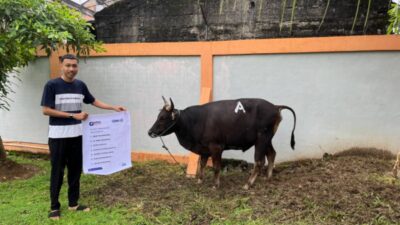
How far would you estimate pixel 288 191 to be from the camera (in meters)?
4.95

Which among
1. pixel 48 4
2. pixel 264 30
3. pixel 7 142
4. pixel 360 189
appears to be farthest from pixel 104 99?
pixel 360 189

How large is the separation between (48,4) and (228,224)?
435 centimetres

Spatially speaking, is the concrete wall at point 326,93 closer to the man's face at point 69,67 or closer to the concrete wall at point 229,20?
the concrete wall at point 229,20

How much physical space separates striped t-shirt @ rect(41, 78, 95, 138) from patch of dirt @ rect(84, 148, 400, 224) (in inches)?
45.1

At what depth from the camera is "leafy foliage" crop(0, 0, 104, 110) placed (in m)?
5.61

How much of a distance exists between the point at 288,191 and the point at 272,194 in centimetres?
20

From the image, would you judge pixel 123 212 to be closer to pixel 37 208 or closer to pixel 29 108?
pixel 37 208

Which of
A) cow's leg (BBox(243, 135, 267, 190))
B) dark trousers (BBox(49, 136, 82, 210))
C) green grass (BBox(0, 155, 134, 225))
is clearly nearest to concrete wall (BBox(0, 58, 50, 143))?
green grass (BBox(0, 155, 134, 225))

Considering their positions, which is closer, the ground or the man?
the ground

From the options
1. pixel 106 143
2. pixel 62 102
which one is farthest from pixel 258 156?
pixel 62 102

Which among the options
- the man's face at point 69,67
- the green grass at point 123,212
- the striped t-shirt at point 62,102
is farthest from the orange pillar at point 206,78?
the man's face at point 69,67

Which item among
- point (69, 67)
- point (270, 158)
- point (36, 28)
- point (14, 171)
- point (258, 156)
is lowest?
point (14, 171)

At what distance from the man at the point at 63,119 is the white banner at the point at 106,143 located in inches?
8.1

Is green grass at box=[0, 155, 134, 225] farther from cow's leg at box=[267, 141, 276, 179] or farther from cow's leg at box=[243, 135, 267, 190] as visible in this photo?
cow's leg at box=[267, 141, 276, 179]
